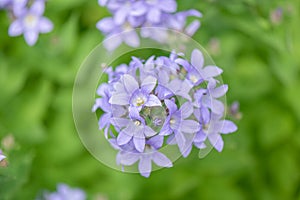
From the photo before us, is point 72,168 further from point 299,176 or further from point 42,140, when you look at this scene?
point 299,176

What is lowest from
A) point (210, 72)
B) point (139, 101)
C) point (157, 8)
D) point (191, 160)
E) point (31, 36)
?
point (139, 101)

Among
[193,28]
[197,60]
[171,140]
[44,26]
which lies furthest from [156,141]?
[44,26]

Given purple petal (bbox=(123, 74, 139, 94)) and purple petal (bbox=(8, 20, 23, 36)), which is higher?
purple petal (bbox=(8, 20, 23, 36))

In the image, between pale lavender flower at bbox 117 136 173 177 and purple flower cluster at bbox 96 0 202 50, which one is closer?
pale lavender flower at bbox 117 136 173 177

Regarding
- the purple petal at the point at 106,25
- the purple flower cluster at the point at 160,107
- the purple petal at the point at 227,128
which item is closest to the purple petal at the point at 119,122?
the purple flower cluster at the point at 160,107

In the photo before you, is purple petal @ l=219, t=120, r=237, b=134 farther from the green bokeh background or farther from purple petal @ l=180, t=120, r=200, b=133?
the green bokeh background

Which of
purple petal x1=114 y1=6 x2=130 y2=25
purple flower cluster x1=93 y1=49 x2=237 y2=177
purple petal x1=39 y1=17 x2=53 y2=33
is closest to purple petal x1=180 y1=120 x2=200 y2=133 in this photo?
purple flower cluster x1=93 y1=49 x2=237 y2=177

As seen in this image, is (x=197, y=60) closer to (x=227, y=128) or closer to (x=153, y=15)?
(x=227, y=128)
